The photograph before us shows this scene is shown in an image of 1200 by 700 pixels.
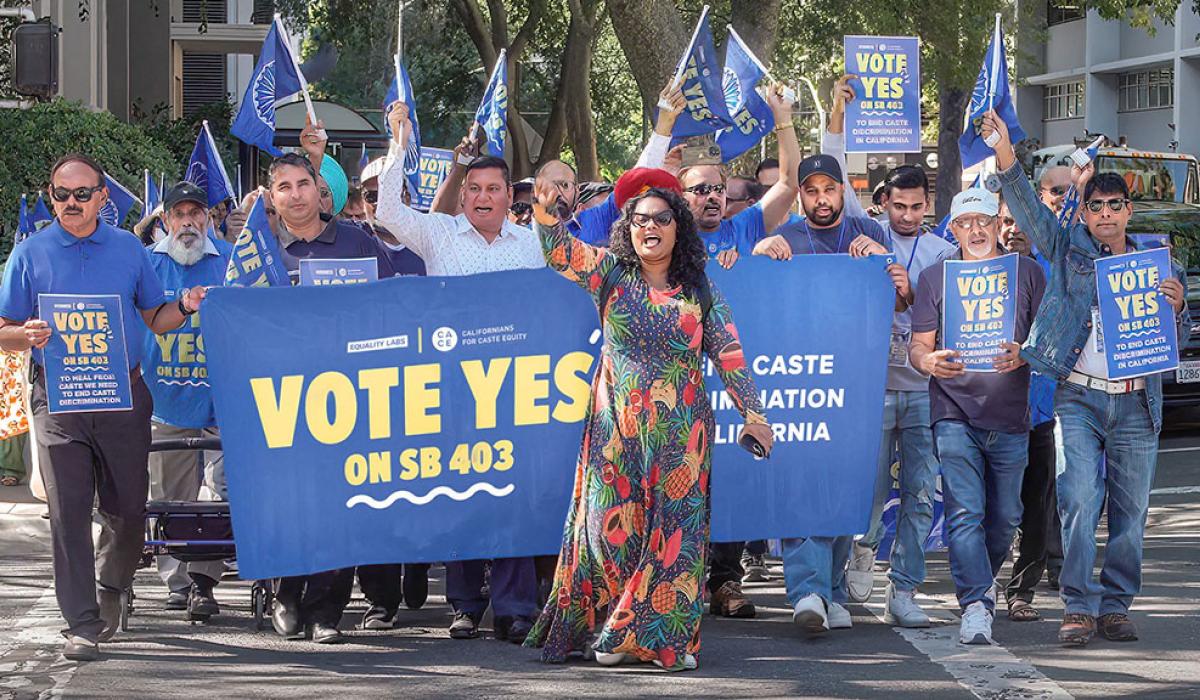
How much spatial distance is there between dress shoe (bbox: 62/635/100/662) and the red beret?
9.32ft

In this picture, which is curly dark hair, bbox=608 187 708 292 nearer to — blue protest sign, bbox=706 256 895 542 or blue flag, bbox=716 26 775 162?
blue protest sign, bbox=706 256 895 542

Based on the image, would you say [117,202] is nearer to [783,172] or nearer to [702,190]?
[702,190]

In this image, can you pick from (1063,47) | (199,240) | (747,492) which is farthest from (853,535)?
(1063,47)

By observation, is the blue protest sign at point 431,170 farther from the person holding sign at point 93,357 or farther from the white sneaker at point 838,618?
the white sneaker at point 838,618

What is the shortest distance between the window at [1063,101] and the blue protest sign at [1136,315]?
46.8 meters

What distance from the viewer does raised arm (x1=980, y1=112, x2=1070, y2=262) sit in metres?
8.04

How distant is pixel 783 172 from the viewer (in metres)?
8.98

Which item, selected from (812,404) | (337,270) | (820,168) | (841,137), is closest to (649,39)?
(841,137)

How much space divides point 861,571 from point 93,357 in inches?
146

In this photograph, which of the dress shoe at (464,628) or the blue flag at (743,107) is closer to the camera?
the dress shoe at (464,628)

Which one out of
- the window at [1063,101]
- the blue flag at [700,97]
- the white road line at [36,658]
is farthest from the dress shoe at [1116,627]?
the window at [1063,101]

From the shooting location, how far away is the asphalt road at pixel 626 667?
7.19 m

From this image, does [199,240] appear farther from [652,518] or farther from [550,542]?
[652,518]

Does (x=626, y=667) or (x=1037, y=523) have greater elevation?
(x=1037, y=523)
